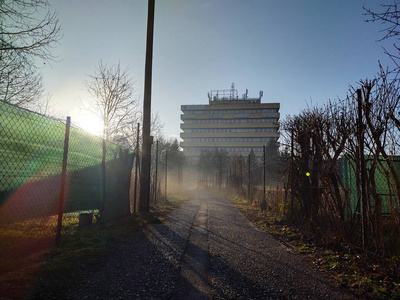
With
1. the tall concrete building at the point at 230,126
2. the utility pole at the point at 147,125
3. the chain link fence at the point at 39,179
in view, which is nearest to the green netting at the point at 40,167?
the chain link fence at the point at 39,179

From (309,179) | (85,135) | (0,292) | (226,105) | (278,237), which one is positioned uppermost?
(226,105)

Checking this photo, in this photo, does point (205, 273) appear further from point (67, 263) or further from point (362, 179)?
point (362, 179)

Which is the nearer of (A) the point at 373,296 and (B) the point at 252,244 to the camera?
(A) the point at 373,296

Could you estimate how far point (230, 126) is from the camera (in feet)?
337

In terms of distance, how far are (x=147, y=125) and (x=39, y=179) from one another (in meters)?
5.92

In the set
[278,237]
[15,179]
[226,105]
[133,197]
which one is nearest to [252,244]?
[278,237]

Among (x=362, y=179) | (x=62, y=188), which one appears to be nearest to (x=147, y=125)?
(x=62, y=188)

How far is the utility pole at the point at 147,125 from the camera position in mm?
9938

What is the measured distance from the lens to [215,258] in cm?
461

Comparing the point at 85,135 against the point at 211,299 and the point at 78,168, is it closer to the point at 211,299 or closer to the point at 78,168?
the point at 78,168

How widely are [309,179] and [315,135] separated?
148 cm

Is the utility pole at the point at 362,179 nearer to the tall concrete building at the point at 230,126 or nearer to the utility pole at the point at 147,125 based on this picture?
the utility pole at the point at 147,125

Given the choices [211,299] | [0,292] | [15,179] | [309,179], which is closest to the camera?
[0,292]

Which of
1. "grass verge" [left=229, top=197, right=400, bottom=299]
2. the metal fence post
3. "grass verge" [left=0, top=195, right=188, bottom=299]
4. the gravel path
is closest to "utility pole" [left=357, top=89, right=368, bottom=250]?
"grass verge" [left=229, top=197, right=400, bottom=299]
